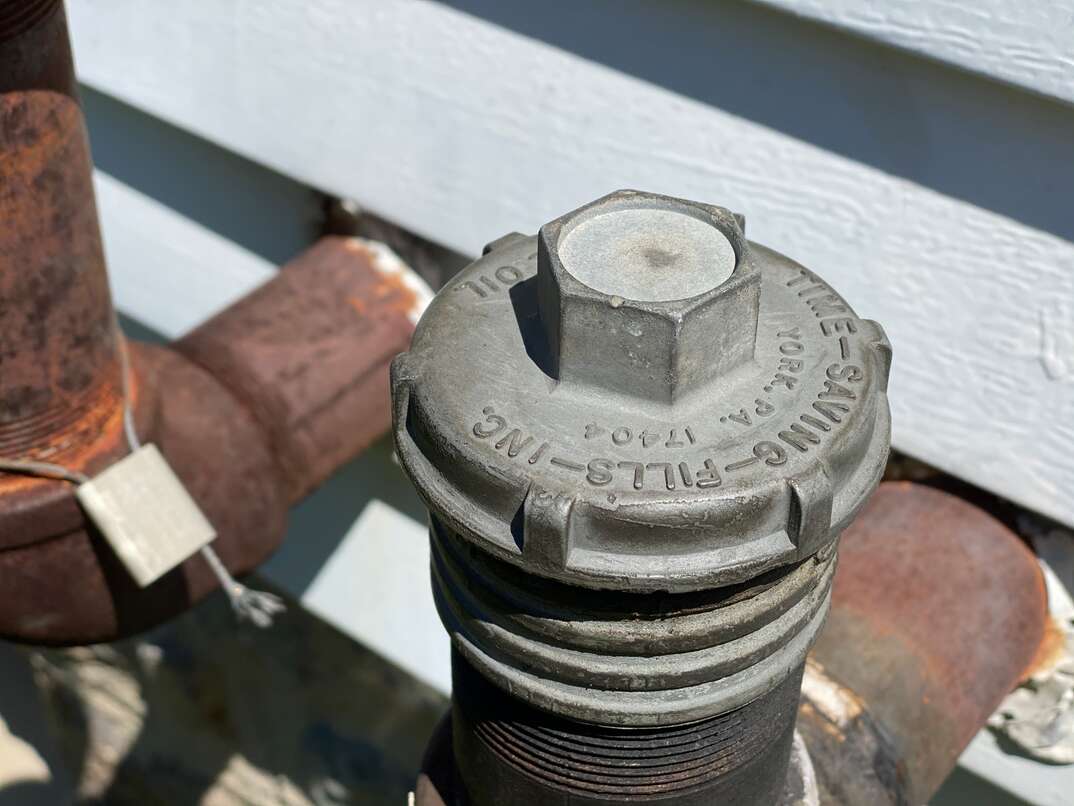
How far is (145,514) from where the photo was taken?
3.84ft

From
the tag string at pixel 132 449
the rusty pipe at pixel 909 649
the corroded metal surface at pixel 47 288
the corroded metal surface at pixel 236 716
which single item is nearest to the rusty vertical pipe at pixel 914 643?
the rusty pipe at pixel 909 649

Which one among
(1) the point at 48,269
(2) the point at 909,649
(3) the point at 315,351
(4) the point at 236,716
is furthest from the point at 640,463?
(4) the point at 236,716

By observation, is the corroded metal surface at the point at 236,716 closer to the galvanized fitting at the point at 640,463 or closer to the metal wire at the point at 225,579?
the metal wire at the point at 225,579

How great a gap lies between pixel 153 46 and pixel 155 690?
1.68 metres

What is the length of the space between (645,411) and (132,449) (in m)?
0.76

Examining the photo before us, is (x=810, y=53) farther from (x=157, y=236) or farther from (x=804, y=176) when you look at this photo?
(x=157, y=236)

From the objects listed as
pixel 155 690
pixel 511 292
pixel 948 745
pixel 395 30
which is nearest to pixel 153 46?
pixel 395 30

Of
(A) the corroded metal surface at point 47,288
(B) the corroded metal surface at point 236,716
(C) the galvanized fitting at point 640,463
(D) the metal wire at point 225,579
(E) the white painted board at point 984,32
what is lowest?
(B) the corroded metal surface at point 236,716

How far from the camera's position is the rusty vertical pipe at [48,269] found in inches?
39.8

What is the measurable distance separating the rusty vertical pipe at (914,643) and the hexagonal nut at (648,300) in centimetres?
45

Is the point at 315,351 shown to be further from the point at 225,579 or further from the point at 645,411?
the point at 645,411

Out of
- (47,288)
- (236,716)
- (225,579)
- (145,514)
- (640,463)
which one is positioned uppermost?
(640,463)

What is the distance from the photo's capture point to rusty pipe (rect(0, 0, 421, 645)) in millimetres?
1051

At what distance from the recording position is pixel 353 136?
1.57 m
